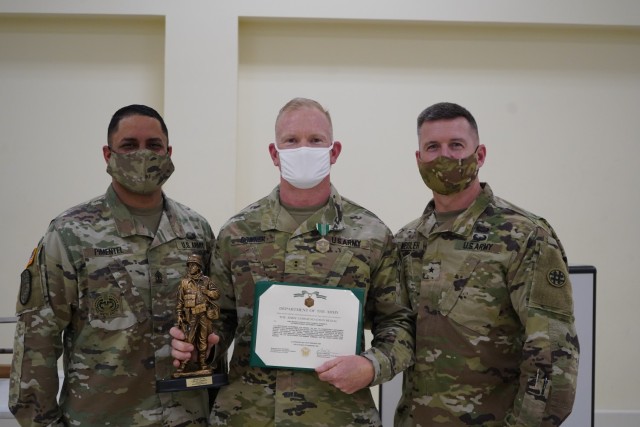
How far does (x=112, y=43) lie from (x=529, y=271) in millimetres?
3638

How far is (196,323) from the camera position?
6.59 feet

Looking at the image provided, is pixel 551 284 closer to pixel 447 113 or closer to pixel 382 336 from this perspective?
pixel 382 336

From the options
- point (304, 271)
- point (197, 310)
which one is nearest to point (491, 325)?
point (304, 271)

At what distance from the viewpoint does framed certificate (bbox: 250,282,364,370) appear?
6.57 feet

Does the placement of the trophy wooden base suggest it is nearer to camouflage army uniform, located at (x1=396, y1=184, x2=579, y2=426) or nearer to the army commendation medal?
the army commendation medal

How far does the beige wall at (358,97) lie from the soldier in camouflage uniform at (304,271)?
228 cm

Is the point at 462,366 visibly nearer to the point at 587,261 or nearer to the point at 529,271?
the point at 529,271

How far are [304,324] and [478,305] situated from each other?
60cm

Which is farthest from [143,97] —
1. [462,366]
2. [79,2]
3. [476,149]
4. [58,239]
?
[462,366]

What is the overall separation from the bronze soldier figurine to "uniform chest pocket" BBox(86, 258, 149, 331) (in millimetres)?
214

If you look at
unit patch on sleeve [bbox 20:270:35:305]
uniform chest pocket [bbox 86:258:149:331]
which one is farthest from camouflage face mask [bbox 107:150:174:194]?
unit patch on sleeve [bbox 20:270:35:305]

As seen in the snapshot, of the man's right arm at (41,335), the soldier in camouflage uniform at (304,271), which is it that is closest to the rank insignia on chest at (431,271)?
the soldier in camouflage uniform at (304,271)

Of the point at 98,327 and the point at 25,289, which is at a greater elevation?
the point at 25,289

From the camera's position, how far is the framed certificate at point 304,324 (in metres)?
2.00
